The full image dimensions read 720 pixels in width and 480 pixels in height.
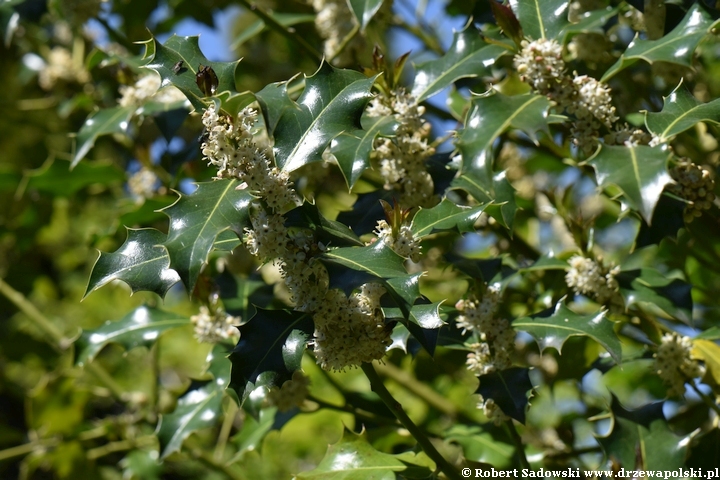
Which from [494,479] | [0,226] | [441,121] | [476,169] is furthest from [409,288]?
[0,226]

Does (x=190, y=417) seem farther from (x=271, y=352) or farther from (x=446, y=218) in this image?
(x=446, y=218)

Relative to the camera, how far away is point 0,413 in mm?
4086

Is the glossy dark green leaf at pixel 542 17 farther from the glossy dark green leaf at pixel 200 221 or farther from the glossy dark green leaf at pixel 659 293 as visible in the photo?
the glossy dark green leaf at pixel 200 221

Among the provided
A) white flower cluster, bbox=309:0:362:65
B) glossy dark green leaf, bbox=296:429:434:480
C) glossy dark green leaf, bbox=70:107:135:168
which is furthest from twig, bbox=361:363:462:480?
white flower cluster, bbox=309:0:362:65

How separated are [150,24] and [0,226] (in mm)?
920

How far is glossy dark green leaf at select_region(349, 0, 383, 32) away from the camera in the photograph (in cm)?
150

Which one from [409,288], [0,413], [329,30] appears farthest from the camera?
[0,413]

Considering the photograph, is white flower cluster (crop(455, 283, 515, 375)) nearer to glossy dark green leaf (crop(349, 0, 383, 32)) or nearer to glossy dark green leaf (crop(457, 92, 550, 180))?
glossy dark green leaf (crop(457, 92, 550, 180))

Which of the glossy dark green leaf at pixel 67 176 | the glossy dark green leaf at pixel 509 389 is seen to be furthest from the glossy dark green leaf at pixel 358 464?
the glossy dark green leaf at pixel 67 176

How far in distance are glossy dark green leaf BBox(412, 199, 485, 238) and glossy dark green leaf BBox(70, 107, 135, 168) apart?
0.86 m

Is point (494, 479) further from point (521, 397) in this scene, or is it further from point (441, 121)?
point (441, 121)

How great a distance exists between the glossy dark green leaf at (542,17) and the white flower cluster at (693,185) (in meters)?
0.35

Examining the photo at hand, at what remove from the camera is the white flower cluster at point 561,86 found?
4.36ft

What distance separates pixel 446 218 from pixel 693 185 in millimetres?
480
